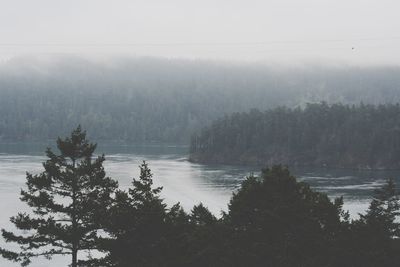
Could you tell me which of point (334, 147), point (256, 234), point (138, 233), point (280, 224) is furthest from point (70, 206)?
point (334, 147)

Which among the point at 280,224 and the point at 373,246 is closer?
the point at 280,224

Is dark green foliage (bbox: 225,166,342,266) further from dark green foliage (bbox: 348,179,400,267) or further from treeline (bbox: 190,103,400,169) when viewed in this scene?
treeline (bbox: 190,103,400,169)

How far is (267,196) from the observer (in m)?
22.2

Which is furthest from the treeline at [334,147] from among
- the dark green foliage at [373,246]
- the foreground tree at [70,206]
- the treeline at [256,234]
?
the foreground tree at [70,206]

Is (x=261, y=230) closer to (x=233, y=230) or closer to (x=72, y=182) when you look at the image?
(x=233, y=230)

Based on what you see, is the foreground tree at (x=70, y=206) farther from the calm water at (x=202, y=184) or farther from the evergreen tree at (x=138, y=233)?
the calm water at (x=202, y=184)

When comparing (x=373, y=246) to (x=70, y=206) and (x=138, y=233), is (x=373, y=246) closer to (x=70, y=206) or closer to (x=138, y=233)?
(x=138, y=233)

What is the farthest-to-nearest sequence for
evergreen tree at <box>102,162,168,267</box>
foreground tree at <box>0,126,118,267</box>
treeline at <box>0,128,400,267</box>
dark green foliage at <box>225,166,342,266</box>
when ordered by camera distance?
1. foreground tree at <box>0,126,118,267</box>
2. evergreen tree at <box>102,162,168,267</box>
3. treeline at <box>0,128,400,267</box>
4. dark green foliage at <box>225,166,342,266</box>

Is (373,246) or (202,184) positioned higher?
(373,246)

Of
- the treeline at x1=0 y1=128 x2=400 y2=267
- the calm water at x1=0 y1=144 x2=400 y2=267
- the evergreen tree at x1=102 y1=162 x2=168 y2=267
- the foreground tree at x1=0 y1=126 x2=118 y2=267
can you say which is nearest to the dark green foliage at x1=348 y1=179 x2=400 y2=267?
the treeline at x1=0 y1=128 x2=400 y2=267

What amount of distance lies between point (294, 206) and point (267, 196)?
4.32ft

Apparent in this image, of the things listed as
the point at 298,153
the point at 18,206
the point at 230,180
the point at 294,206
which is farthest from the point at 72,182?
the point at 298,153

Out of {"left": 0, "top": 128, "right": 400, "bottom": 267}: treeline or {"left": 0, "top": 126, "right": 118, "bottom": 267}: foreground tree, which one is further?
{"left": 0, "top": 126, "right": 118, "bottom": 267}: foreground tree

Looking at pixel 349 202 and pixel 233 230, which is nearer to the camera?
pixel 233 230
